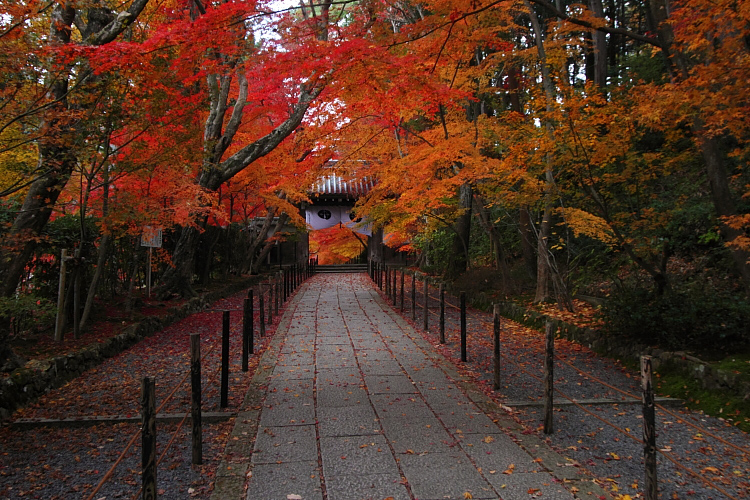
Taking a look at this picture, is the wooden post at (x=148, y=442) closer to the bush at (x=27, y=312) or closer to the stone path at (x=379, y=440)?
the stone path at (x=379, y=440)

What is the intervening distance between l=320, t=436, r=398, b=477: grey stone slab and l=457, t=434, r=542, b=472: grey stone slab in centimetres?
66

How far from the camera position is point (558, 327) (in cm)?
868

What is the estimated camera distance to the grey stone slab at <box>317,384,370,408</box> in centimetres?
505

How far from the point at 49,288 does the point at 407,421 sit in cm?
643

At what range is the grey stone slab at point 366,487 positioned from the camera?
3.17 m

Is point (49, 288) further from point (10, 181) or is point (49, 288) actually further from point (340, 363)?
point (340, 363)

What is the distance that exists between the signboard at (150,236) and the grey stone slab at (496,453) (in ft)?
24.1

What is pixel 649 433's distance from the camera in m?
3.01

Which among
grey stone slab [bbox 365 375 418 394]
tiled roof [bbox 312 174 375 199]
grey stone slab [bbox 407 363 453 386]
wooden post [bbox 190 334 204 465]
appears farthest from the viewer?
tiled roof [bbox 312 174 375 199]

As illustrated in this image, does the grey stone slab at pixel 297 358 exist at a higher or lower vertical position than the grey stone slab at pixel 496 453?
higher

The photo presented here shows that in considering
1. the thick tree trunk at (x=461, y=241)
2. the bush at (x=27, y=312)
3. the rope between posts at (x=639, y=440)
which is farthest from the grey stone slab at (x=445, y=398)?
the thick tree trunk at (x=461, y=241)

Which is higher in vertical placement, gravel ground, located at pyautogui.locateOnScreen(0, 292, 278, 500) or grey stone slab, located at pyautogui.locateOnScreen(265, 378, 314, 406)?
grey stone slab, located at pyautogui.locateOnScreen(265, 378, 314, 406)

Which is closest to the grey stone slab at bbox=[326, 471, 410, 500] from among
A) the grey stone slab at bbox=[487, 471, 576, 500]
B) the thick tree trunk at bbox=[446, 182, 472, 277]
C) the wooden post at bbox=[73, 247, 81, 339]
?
the grey stone slab at bbox=[487, 471, 576, 500]

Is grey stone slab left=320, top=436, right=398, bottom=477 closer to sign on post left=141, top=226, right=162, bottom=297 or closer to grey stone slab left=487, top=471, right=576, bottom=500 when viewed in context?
grey stone slab left=487, top=471, right=576, bottom=500
